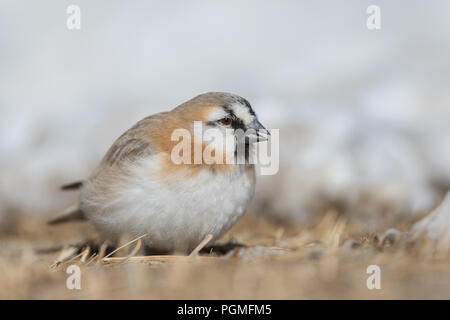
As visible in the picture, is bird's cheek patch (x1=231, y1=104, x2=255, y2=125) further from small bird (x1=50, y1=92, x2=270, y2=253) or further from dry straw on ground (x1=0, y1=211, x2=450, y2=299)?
dry straw on ground (x1=0, y1=211, x2=450, y2=299)

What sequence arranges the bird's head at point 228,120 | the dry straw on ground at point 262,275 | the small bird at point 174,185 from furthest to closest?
the bird's head at point 228,120 → the small bird at point 174,185 → the dry straw on ground at point 262,275

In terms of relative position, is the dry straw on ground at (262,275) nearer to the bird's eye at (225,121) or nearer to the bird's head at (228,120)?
the bird's head at (228,120)

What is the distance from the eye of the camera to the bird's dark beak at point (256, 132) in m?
4.50

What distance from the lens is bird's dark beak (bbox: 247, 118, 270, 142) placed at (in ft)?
14.8

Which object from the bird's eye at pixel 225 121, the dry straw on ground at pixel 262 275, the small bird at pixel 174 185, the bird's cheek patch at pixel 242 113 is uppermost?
the bird's cheek patch at pixel 242 113

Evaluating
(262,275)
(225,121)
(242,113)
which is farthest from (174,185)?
(262,275)

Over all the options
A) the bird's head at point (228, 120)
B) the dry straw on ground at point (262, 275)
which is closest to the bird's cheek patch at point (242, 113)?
the bird's head at point (228, 120)

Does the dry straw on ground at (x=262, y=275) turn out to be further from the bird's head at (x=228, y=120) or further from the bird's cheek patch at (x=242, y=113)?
the bird's cheek patch at (x=242, y=113)

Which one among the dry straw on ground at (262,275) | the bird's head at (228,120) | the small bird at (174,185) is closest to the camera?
the dry straw on ground at (262,275)

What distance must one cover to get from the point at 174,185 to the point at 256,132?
2.64 feet

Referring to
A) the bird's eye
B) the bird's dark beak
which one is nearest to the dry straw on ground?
the bird's dark beak

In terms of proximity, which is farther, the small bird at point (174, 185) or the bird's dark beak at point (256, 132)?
the bird's dark beak at point (256, 132)

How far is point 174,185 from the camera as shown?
411 cm

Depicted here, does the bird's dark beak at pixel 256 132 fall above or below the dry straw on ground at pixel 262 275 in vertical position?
above
